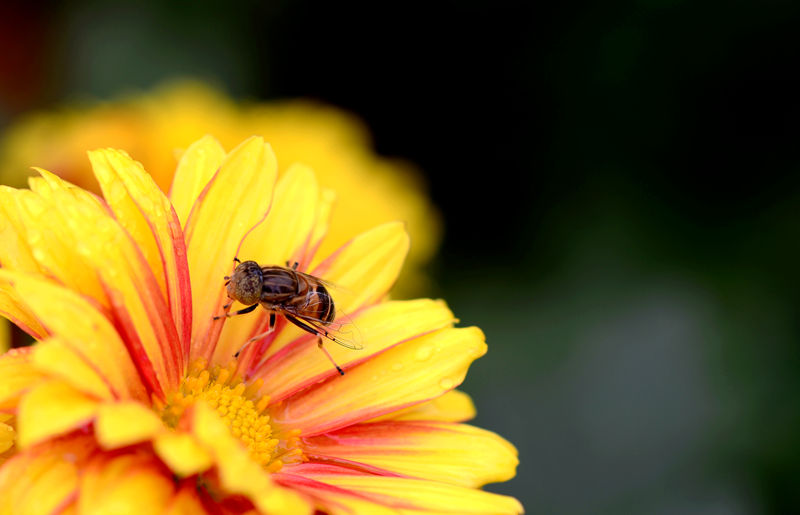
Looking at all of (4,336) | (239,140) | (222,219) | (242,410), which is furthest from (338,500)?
(239,140)

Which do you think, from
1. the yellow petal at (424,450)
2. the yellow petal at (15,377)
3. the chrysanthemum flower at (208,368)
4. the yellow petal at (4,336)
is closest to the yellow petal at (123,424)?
the chrysanthemum flower at (208,368)

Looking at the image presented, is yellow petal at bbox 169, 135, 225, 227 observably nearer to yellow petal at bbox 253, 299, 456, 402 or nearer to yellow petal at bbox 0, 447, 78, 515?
yellow petal at bbox 253, 299, 456, 402

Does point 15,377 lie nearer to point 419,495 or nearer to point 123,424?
point 123,424

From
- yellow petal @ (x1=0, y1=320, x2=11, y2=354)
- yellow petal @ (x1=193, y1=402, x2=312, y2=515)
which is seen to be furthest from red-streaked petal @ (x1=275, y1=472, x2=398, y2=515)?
yellow petal @ (x1=0, y1=320, x2=11, y2=354)

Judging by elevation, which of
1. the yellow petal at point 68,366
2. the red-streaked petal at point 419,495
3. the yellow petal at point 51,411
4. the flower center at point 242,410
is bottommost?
the yellow petal at point 51,411

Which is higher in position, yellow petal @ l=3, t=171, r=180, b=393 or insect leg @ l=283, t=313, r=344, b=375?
insect leg @ l=283, t=313, r=344, b=375

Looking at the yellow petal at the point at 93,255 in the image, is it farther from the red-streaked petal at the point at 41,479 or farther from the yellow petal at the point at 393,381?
the yellow petal at the point at 393,381
